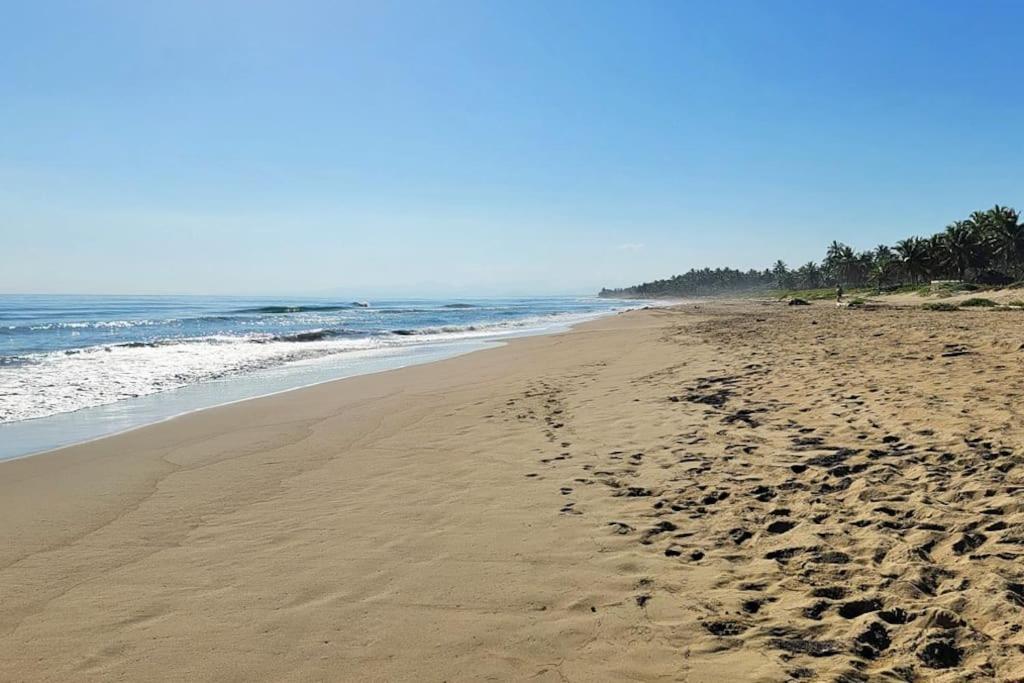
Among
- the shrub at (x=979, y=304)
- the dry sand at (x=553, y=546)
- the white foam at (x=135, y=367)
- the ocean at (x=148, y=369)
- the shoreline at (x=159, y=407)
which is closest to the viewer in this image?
the dry sand at (x=553, y=546)

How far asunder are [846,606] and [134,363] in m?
21.8

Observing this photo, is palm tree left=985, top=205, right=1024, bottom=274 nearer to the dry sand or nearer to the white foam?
the white foam

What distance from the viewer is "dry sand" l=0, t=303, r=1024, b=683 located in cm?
315

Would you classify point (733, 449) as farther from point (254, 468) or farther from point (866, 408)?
point (254, 468)

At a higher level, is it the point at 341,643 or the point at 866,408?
the point at 866,408

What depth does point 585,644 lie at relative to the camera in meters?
3.24

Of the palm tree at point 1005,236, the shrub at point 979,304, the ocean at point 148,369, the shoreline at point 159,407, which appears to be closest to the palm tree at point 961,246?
the palm tree at point 1005,236

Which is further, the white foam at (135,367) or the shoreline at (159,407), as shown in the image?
the white foam at (135,367)

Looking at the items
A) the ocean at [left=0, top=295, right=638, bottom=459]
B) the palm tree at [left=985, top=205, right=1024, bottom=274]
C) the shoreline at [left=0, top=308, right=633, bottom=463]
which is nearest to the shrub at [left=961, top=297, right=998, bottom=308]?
the ocean at [left=0, top=295, right=638, bottom=459]

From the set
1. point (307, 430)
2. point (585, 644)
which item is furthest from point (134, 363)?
point (585, 644)

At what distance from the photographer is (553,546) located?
448cm

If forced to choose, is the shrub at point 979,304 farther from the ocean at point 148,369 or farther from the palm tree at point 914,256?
the palm tree at point 914,256

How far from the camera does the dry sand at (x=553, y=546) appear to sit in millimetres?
3146

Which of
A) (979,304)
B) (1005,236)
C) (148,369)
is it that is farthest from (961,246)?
(148,369)
